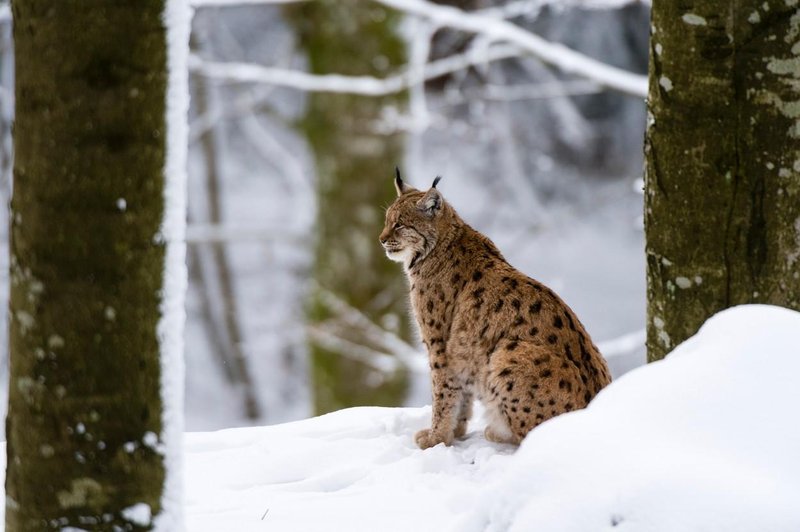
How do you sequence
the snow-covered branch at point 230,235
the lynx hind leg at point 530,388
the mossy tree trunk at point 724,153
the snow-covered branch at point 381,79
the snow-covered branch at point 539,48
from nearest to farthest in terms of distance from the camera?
the mossy tree trunk at point 724,153 < the lynx hind leg at point 530,388 < the snow-covered branch at point 539,48 < the snow-covered branch at point 381,79 < the snow-covered branch at point 230,235

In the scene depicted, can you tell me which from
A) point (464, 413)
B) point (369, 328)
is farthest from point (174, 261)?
point (369, 328)

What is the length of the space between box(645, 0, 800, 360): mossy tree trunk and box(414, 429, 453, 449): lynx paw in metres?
0.98

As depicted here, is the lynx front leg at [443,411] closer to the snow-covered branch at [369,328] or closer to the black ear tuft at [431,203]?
the black ear tuft at [431,203]

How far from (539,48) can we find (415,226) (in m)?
2.97

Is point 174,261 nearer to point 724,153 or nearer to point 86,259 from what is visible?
point 86,259

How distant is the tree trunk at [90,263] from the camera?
2.38 m

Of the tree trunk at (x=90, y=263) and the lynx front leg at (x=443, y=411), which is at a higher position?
the tree trunk at (x=90, y=263)

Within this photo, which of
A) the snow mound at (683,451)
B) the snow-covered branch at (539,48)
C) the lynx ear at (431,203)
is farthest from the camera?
the snow-covered branch at (539,48)

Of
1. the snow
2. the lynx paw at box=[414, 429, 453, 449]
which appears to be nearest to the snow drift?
the snow

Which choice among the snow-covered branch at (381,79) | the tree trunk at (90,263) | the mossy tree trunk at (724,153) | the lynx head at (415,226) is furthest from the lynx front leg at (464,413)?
the snow-covered branch at (381,79)

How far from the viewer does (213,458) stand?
3.81m

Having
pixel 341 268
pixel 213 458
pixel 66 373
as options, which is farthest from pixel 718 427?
pixel 341 268

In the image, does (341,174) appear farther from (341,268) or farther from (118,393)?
(118,393)

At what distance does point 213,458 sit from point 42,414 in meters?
1.39
